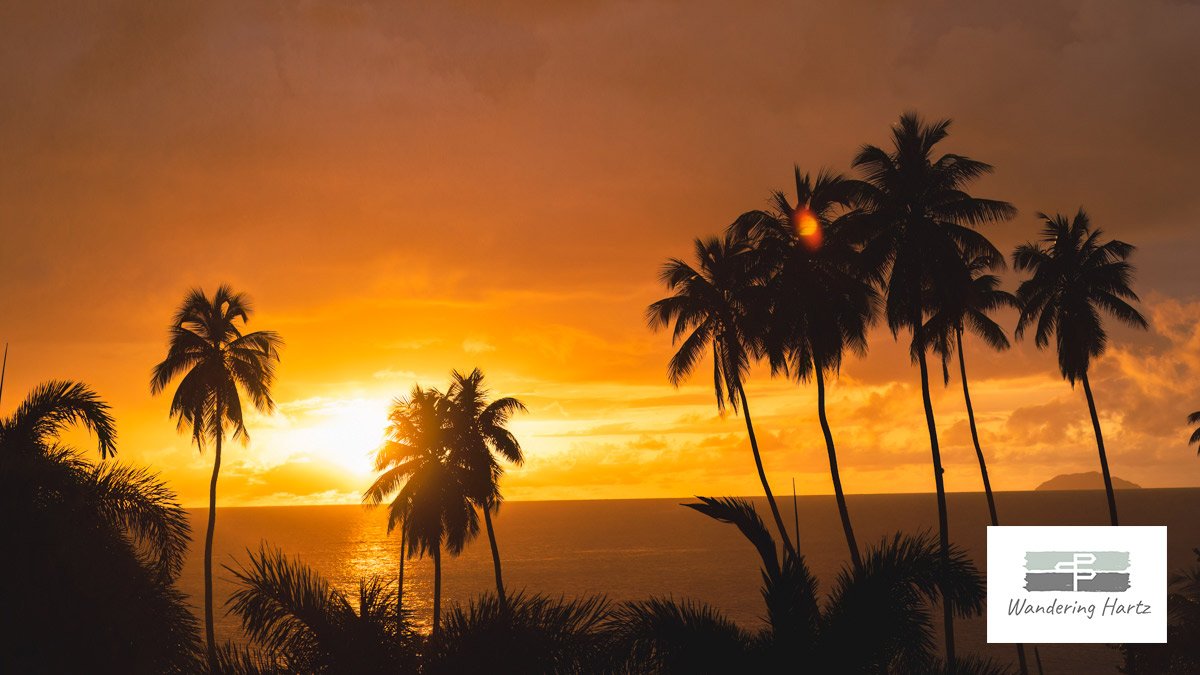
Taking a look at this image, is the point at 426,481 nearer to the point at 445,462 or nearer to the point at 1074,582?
the point at 445,462

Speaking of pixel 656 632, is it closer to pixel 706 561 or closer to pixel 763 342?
pixel 763 342

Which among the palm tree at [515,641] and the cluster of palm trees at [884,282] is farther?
the cluster of palm trees at [884,282]

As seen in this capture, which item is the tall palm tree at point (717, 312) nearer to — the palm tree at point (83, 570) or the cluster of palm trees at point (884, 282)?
the cluster of palm trees at point (884, 282)

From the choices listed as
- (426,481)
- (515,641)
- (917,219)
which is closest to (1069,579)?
(917,219)

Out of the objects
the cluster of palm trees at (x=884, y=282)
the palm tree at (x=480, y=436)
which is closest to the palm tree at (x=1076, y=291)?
the cluster of palm trees at (x=884, y=282)

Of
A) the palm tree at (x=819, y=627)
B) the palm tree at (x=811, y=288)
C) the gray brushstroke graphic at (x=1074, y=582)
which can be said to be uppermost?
the palm tree at (x=811, y=288)

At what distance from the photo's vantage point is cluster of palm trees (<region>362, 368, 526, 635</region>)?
48969 mm

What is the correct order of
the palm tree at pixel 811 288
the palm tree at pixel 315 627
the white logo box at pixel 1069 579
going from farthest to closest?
the palm tree at pixel 811 288
the white logo box at pixel 1069 579
the palm tree at pixel 315 627

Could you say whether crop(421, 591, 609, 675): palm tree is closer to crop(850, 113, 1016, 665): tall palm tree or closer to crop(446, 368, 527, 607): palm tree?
crop(850, 113, 1016, 665): tall palm tree

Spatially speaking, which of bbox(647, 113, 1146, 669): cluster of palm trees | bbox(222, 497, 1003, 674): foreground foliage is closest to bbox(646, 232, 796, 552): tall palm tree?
bbox(647, 113, 1146, 669): cluster of palm trees

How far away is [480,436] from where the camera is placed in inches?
1976

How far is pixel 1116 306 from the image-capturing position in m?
40.1

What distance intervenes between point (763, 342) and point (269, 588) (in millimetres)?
30473

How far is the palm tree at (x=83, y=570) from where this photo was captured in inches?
500
